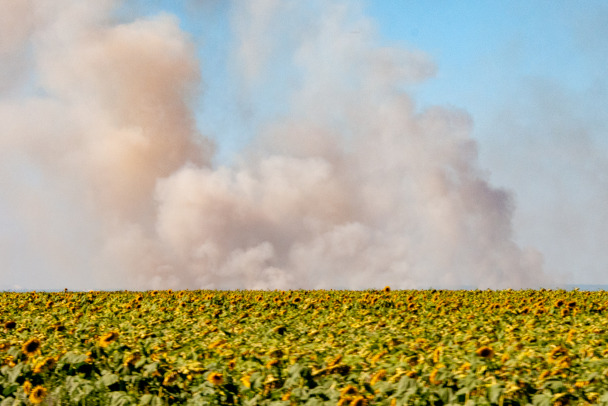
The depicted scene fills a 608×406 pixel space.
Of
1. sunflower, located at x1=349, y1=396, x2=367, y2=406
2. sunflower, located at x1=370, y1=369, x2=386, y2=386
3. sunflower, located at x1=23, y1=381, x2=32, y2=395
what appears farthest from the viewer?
sunflower, located at x1=23, y1=381, x2=32, y2=395

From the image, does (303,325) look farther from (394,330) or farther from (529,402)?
(529,402)

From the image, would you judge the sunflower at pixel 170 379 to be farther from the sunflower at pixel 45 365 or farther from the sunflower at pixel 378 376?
the sunflower at pixel 378 376

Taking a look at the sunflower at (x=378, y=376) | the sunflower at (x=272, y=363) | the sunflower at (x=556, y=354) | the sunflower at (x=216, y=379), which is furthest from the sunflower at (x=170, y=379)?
the sunflower at (x=556, y=354)

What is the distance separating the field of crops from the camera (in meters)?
5.04

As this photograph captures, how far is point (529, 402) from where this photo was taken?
484 cm

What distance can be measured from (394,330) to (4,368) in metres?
4.96

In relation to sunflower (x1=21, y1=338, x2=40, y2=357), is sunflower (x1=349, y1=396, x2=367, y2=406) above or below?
below

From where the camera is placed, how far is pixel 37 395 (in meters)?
5.39

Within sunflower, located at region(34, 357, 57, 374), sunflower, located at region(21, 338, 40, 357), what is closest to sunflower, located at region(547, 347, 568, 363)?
sunflower, located at region(34, 357, 57, 374)

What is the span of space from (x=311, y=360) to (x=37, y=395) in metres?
2.56

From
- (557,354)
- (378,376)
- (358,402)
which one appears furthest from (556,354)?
(358,402)

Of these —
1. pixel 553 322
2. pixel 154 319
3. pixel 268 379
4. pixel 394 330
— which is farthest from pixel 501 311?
pixel 268 379

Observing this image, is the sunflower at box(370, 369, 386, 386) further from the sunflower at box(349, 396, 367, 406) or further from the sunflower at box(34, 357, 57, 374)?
the sunflower at box(34, 357, 57, 374)

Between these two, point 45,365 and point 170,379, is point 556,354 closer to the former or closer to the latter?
point 170,379
